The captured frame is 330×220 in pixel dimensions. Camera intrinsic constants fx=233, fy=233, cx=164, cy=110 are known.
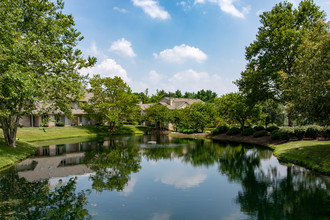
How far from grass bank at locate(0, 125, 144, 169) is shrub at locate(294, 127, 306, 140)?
2883 cm

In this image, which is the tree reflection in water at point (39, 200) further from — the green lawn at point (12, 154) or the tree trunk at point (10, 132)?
the tree trunk at point (10, 132)

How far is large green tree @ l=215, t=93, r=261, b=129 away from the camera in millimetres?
43344

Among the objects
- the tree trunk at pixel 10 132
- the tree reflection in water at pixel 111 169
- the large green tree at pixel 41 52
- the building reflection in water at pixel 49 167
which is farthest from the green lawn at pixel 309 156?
the tree trunk at pixel 10 132

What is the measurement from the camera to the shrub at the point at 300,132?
27859 mm

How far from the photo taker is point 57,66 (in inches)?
973

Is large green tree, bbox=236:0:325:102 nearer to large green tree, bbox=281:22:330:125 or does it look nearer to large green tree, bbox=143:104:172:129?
large green tree, bbox=281:22:330:125

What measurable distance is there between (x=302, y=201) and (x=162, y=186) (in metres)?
7.80

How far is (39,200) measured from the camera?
11789 mm

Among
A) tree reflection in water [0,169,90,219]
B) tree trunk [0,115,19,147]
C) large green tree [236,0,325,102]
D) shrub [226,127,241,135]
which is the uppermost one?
large green tree [236,0,325,102]

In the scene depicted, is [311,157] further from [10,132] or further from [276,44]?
[10,132]

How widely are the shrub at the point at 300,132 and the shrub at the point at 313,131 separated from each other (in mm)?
498

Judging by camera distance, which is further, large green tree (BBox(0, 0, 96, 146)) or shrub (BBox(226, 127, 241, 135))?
shrub (BBox(226, 127, 241, 135))

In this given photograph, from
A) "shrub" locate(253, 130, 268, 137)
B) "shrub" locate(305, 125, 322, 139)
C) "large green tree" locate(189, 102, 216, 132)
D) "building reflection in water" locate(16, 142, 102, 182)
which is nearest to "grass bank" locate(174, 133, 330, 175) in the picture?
"shrub" locate(305, 125, 322, 139)

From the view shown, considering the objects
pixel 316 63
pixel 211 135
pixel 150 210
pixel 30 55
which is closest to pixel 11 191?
pixel 150 210
